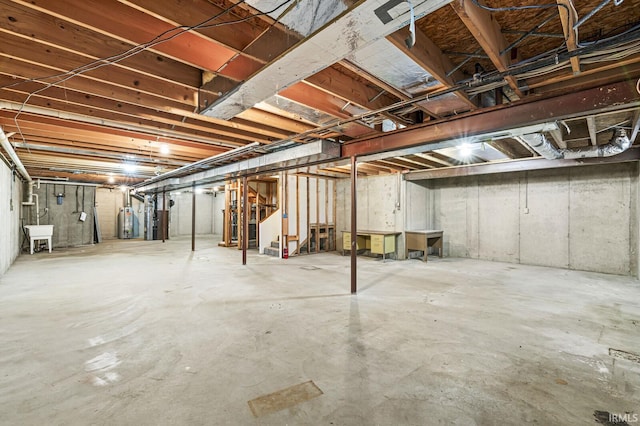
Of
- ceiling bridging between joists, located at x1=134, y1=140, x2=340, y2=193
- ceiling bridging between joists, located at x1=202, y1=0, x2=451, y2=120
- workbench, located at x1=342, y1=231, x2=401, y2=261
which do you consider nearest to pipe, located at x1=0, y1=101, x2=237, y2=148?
ceiling bridging between joists, located at x1=134, y1=140, x2=340, y2=193

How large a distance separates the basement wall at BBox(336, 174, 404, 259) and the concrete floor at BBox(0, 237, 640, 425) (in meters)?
2.68

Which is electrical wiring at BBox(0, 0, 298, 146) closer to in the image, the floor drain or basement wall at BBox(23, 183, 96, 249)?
the floor drain

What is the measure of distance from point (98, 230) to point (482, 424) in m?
12.6

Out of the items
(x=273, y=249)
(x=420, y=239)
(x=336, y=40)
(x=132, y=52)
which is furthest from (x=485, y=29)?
(x=273, y=249)

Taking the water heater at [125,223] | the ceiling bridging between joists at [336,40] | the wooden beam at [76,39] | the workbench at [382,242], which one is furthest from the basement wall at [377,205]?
the water heater at [125,223]

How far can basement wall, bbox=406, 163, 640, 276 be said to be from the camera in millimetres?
5250

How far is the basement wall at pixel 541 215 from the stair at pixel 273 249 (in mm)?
3354

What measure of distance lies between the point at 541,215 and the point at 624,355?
4.51 metres

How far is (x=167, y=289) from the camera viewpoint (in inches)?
166

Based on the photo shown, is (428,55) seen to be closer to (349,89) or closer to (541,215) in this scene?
(349,89)

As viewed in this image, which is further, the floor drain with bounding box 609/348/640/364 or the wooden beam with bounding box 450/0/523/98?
the floor drain with bounding box 609/348/640/364

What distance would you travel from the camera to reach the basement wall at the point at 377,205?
7086 millimetres

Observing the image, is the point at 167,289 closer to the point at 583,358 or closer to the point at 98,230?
the point at 583,358

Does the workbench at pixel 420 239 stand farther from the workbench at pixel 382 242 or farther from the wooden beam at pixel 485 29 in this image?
the wooden beam at pixel 485 29
